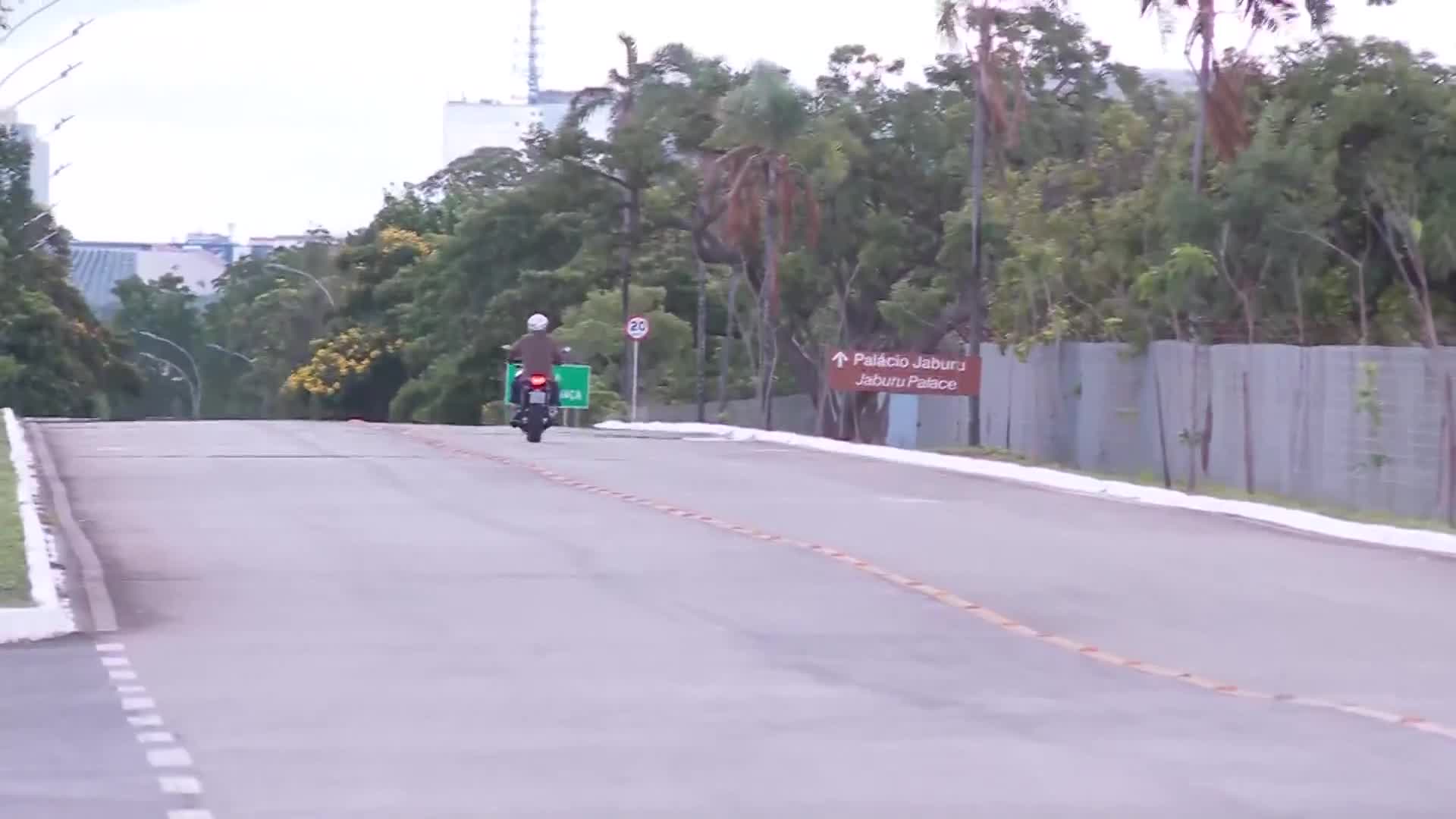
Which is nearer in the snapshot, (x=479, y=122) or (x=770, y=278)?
(x=770, y=278)

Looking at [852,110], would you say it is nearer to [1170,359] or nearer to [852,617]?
[1170,359]

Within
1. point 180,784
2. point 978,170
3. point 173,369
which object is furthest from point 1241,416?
point 173,369

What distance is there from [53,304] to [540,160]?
69.3 ft

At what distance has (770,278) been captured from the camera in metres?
52.2

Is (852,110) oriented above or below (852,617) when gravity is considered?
above

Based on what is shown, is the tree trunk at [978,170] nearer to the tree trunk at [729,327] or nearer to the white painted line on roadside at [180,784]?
the tree trunk at [729,327]

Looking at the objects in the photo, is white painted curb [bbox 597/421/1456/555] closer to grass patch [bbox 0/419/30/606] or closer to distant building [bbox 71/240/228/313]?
grass patch [bbox 0/419/30/606]

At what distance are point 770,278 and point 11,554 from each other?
36.9 meters

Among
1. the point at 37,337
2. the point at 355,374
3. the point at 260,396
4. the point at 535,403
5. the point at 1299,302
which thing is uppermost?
the point at 1299,302

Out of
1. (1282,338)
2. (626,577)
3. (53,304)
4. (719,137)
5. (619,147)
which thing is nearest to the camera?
(626,577)

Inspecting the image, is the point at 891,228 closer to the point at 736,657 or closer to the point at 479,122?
the point at 736,657

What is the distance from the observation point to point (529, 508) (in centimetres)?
2253

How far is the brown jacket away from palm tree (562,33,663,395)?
24693mm

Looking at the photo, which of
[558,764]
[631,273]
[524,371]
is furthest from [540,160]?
[558,764]
